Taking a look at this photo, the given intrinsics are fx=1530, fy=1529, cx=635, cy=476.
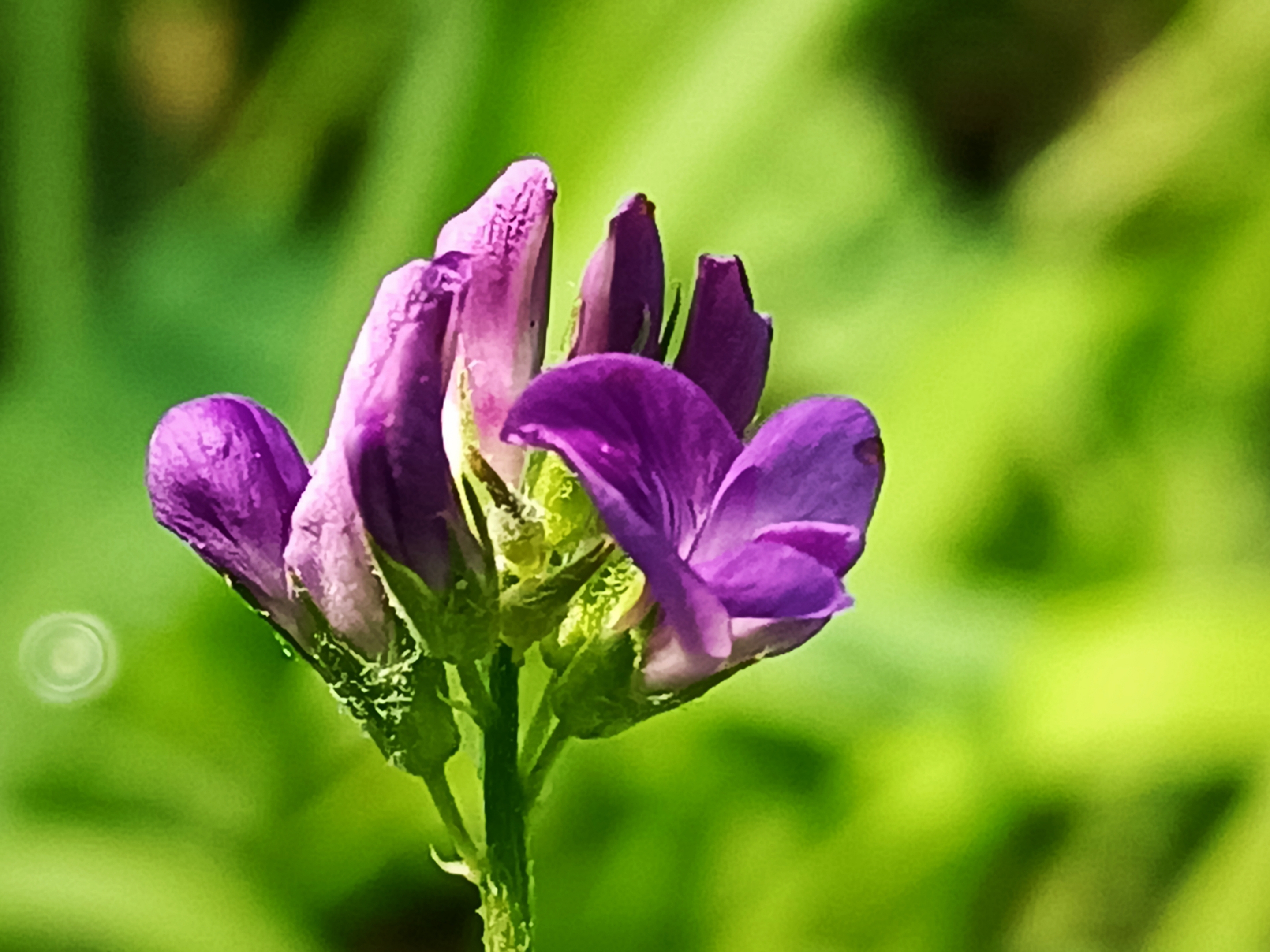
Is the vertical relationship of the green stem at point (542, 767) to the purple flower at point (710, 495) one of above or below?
below

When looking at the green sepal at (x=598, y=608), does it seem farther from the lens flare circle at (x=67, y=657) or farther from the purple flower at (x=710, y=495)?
the lens flare circle at (x=67, y=657)

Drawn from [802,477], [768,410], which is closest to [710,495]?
[802,477]

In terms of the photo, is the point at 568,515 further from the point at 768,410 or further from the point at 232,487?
the point at 768,410

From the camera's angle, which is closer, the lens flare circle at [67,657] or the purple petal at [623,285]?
the purple petal at [623,285]

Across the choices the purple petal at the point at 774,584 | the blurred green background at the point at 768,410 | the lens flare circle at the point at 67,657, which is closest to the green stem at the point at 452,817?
the purple petal at the point at 774,584

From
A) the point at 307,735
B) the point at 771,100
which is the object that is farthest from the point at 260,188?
the point at 307,735

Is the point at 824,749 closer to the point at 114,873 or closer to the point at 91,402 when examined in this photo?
the point at 114,873

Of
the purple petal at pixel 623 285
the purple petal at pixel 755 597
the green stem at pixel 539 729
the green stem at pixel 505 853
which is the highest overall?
the purple petal at pixel 623 285
